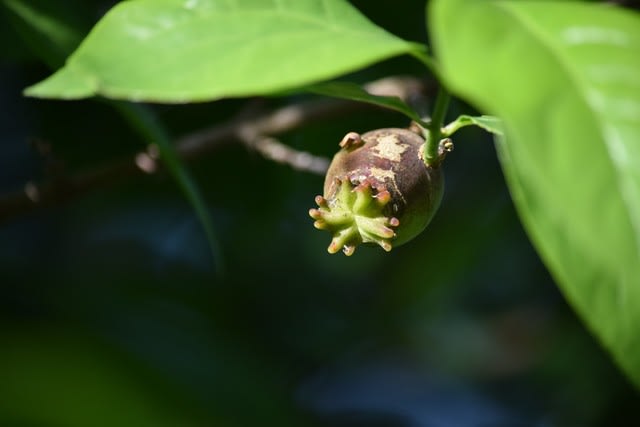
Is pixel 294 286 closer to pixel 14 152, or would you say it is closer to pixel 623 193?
pixel 14 152

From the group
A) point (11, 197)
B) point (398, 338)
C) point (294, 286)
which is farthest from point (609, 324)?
point (398, 338)

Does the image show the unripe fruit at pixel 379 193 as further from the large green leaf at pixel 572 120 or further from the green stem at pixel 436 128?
the large green leaf at pixel 572 120

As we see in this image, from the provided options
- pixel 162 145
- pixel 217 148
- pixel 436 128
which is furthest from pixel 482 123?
pixel 217 148

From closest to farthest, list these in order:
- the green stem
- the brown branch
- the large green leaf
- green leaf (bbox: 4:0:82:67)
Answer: the large green leaf → the green stem → green leaf (bbox: 4:0:82:67) → the brown branch

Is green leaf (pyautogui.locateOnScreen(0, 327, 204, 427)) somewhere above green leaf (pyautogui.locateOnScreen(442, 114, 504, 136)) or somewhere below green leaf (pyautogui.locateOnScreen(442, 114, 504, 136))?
below

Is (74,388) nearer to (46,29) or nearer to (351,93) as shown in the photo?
(46,29)

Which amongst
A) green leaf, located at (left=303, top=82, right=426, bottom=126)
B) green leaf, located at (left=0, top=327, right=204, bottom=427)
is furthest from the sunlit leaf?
green leaf, located at (left=0, top=327, right=204, bottom=427)

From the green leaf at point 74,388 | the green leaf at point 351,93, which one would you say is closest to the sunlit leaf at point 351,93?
the green leaf at point 351,93

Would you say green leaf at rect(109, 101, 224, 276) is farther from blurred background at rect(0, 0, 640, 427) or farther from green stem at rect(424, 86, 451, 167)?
green stem at rect(424, 86, 451, 167)
